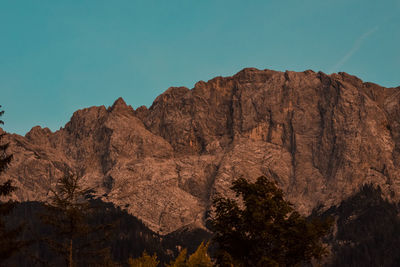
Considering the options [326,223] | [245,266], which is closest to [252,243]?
[245,266]

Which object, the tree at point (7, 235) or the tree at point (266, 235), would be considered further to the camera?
the tree at point (266, 235)

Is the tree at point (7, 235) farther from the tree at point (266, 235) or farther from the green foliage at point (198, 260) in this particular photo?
the tree at point (266, 235)

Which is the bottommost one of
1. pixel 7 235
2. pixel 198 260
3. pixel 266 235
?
pixel 198 260

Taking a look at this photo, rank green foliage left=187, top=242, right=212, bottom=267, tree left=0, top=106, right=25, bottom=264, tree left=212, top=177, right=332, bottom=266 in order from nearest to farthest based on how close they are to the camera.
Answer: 1. tree left=0, top=106, right=25, bottom=264
2. green foliage left=187, top=242, right=212, bottom=267
3. tree left=212, top=177, right=332, bottom=266

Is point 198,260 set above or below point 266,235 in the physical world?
below

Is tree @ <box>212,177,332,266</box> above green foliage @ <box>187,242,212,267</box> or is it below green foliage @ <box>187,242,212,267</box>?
above

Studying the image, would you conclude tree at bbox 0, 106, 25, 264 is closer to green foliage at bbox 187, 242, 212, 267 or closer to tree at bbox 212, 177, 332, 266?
green foliage at bbox 187, 242, 212, 267

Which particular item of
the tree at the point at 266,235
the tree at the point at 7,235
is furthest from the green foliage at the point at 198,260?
the tree at the point at 7,235

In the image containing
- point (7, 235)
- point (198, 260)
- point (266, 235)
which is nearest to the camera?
point (7, 235)

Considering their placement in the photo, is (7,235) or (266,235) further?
(266,235)

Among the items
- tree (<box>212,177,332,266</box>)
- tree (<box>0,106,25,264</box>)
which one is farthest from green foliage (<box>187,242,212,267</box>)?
tree (<box>0,106,25,264</box>)

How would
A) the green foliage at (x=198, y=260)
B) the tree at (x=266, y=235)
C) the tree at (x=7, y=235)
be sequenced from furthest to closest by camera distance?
1. the tree at (x=266, y=235)
2. the green foliage at (x=198, y=260)
3. the tree at (x=7, y=235)

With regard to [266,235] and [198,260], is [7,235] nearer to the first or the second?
[198,260]

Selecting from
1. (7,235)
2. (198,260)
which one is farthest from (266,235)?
(7,235)
